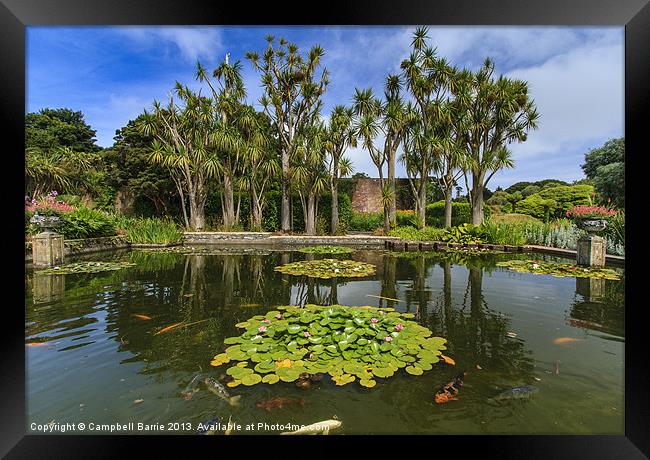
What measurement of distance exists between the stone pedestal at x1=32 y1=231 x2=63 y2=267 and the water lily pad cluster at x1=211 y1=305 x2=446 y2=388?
268 inches

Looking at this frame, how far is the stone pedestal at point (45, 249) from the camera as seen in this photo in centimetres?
664

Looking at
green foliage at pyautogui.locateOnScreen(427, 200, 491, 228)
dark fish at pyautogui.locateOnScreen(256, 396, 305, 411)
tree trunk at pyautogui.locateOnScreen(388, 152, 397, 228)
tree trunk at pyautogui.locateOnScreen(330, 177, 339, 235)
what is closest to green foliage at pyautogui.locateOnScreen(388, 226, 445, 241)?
tree trunk at pyautogui.locateOnScreen(388, 152, 397, 228)

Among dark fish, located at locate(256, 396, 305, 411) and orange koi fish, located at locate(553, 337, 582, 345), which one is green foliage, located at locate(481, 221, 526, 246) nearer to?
orange koi fish, located at locate(553, 337, 582, 345)

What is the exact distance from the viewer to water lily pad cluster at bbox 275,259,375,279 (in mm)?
6117

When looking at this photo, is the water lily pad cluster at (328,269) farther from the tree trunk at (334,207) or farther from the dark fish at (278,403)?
the tree trunk at (334,207)

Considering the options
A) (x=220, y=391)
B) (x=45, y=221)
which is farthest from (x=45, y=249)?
(x=220, y=391)

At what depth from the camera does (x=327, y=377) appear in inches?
82.3

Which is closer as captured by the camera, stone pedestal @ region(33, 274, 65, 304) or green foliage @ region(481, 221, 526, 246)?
stone pedestal @ region(33, 274, 65, 304)

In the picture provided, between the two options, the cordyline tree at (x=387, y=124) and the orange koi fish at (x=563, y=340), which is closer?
the orange koi fish at (x=563, y=340)

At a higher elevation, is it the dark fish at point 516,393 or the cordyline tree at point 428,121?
the cordyline tree at point 428,121

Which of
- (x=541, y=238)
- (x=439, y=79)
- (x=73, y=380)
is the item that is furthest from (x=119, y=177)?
(x=541, y=238)

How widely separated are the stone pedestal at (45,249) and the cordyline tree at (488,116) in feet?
50.6

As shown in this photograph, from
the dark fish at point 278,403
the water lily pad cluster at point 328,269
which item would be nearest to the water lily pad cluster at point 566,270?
the water lily pad cluster at point 328,269
